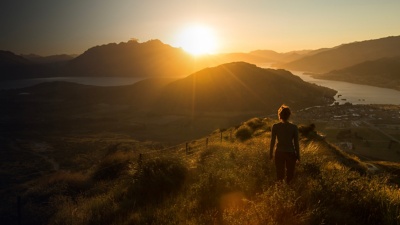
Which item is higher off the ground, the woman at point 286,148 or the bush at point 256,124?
the woman at point 286,148

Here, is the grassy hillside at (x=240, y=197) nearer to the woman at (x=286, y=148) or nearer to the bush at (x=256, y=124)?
the woman at (x=286, y=148)

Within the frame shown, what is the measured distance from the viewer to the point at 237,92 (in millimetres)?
151125

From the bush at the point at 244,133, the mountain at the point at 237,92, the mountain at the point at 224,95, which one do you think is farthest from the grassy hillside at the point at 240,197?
the mountain at the point at 237,92

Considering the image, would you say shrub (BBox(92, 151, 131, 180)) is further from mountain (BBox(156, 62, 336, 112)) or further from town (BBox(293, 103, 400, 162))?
mountain (BBox(156, 62, 336, 112))

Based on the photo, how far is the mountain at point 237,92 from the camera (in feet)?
470

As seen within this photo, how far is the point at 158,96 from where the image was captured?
172 metres

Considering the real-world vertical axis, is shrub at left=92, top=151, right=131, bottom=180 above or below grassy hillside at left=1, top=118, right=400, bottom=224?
below

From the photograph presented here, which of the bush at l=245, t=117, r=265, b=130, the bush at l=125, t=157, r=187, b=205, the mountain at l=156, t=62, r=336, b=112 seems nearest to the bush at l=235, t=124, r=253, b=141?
the bush at l=245, t=117, r=265, b=130

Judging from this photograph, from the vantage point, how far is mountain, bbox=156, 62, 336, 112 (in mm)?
143125

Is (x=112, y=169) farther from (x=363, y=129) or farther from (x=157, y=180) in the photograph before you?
(x=363, y=129)

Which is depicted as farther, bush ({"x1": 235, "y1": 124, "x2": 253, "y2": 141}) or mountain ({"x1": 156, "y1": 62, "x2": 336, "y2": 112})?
mountain ({"x1": 156, "y1": 62, "x2": 336, "y2": 112})

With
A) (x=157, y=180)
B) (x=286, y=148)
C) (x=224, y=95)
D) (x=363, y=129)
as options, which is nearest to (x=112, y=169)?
(x=157, y=180)

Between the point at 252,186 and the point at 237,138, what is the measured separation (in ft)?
63.6

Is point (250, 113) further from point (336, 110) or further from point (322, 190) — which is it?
point (322, 190)
